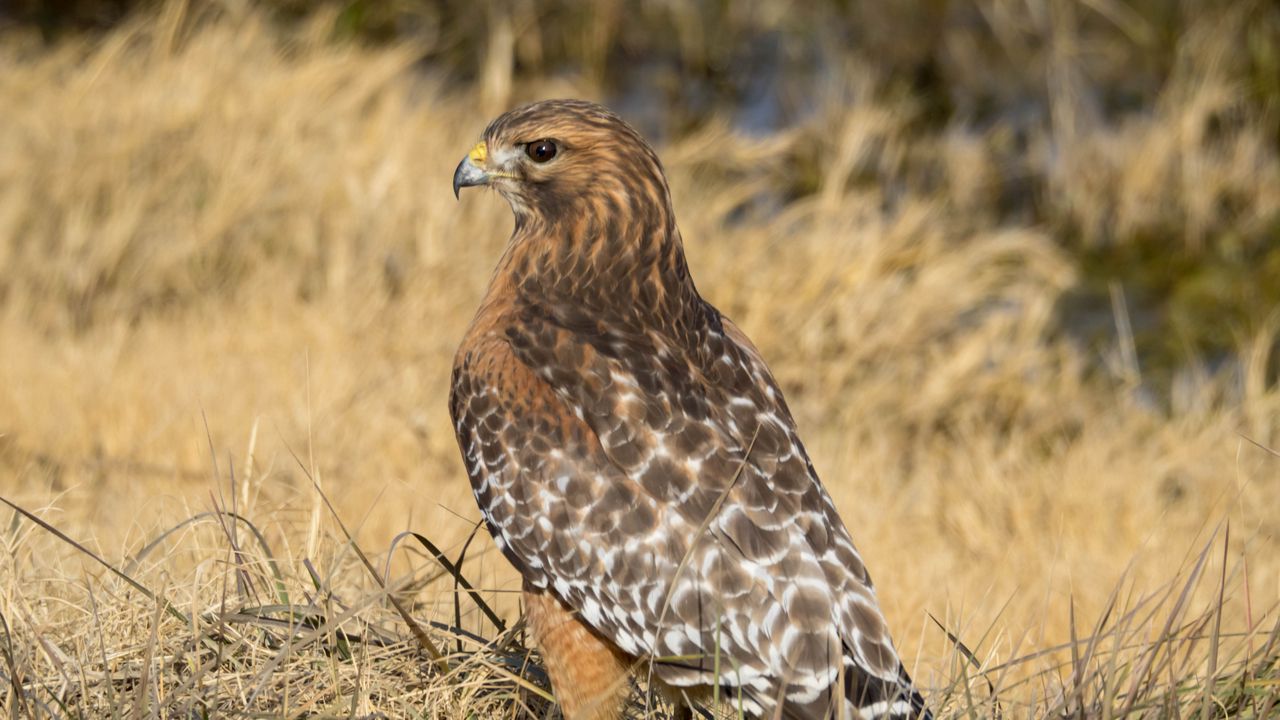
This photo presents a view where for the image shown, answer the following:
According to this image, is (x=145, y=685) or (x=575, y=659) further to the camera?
(x=575, y=659)

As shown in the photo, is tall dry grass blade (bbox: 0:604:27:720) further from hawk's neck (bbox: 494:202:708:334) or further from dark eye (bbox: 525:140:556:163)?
dark eye (bbox: 525:140:556:163)

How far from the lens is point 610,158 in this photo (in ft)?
12.9

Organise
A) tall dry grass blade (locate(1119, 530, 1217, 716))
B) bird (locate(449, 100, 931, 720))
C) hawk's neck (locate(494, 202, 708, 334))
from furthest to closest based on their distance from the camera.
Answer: hawk's neck (locate(494, 202, 708, 334)) → bird (locate(449, 100, 931, 720)) → tall dry grass blade (locate(1119, 530, 1217, 716))

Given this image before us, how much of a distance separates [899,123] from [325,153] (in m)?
3.73

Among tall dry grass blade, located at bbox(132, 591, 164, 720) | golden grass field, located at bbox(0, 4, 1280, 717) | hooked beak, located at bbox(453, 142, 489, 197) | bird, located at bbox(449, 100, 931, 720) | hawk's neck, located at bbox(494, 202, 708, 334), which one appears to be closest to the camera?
tall dry grass blade, located at bbox(132, 591, 164, 720)

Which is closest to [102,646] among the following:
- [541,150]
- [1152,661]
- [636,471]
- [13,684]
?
[13,684]

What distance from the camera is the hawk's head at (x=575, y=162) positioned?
392 cm

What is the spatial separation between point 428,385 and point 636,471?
10.2 ft

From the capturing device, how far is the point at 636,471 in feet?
11.3

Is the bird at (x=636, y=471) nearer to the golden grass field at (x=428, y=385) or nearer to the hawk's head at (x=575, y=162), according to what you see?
the hawk's head at (x=575, y=162)

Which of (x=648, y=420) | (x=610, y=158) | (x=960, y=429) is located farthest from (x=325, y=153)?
(x=648, y=420)

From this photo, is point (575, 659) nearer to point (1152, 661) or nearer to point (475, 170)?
point (1152, 661)

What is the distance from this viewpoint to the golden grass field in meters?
3.43

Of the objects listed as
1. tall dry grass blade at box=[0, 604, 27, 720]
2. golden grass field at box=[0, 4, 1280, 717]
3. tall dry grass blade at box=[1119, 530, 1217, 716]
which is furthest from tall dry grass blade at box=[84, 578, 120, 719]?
tall dry grass blade at box=[1119, 530, 1217, 716]
